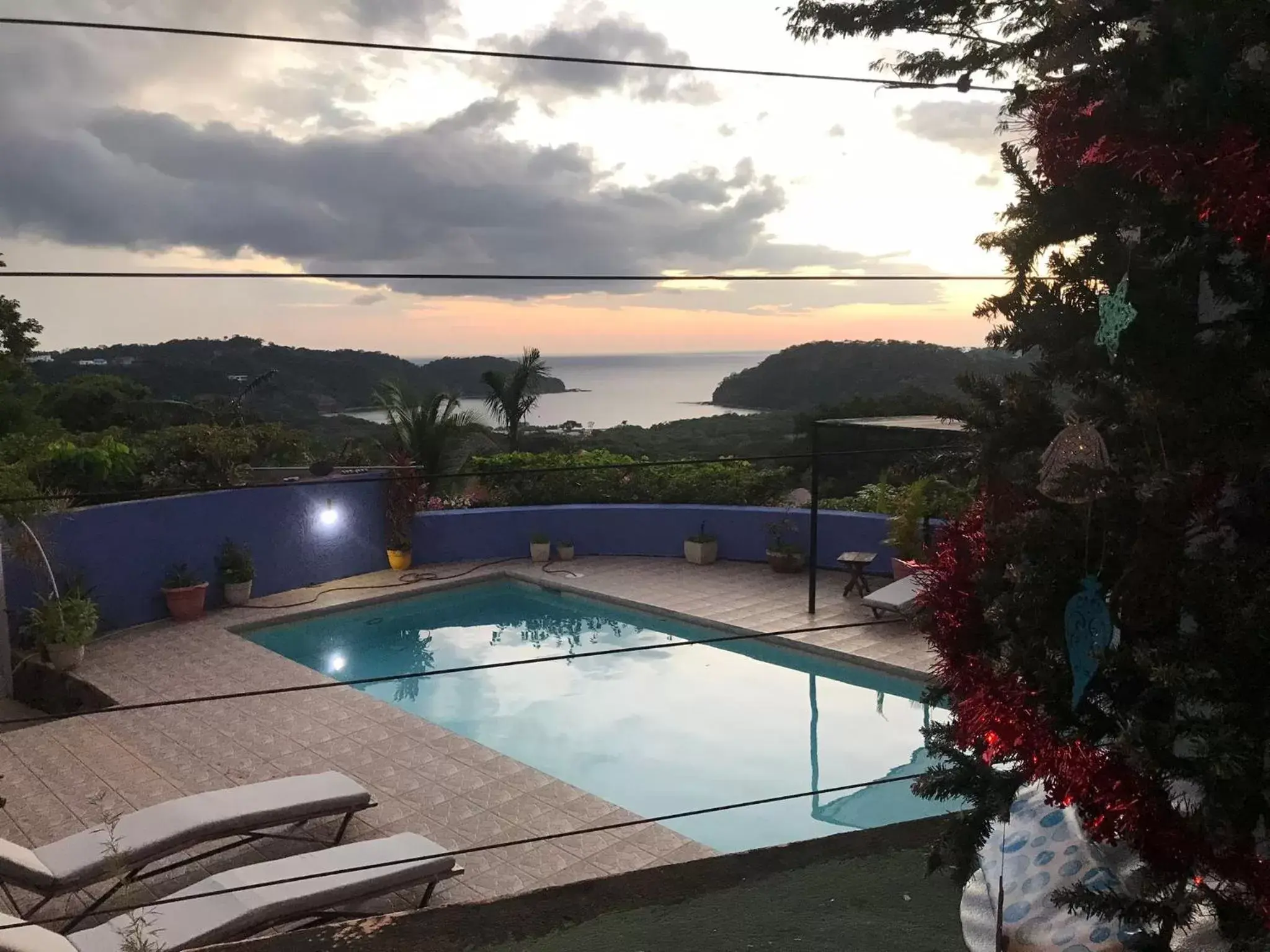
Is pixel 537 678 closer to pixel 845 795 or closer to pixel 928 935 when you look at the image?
pixel 845 795

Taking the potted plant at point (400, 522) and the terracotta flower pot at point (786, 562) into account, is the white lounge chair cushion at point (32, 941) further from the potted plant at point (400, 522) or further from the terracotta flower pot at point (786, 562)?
the terracotta flower pot at point (786, 562)

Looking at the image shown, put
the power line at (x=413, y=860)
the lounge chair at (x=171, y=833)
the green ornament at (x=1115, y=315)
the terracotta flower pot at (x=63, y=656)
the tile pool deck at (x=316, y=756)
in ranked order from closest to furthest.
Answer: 1. the green ornament at (x=1115, y=315)
2. the power line at (x=413, y=860)
3. the lounge chair at (x=171, y=833)
4. the tile pool deck at (x=316, y=756)
5. the terracotta flower pot at (x=63, y=656)

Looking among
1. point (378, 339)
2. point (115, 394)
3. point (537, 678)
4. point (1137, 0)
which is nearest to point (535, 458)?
point (378, 339)

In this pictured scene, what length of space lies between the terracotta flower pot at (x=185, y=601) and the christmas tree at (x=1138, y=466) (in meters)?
9.31

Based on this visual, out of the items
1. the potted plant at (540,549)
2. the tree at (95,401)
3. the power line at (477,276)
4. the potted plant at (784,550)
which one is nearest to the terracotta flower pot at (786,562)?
the potted plant at (784,550)

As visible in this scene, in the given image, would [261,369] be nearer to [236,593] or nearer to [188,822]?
[236,593]

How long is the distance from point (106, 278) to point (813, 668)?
7158 millimetres

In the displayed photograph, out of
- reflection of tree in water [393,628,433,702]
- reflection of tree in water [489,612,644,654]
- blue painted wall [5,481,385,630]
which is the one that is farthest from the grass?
blue painted wall [5,481,385,630]

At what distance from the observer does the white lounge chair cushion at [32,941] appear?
323 centimetres

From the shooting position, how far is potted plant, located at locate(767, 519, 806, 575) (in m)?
10.8

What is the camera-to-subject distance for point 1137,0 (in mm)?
1631

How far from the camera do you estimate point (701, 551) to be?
1150cm

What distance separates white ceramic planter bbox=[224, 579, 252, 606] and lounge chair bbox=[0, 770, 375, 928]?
537 cm

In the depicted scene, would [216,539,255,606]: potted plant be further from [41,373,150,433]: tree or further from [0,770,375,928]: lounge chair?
[41,373,150,433]: tree
